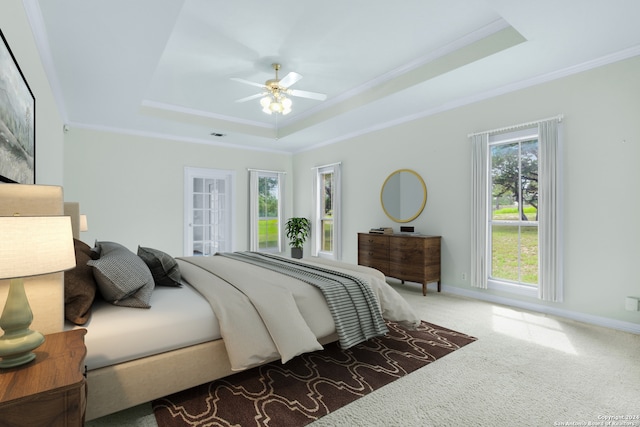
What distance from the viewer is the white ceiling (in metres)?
2.59

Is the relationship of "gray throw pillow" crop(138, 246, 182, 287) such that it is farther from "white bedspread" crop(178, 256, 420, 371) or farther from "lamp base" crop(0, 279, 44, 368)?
"lamp base" crop(0, 279, 44, 368)

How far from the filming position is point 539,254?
3.56 metres

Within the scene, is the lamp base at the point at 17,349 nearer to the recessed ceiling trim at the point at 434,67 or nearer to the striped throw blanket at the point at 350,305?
the striped throw blanket at the point at 350,305

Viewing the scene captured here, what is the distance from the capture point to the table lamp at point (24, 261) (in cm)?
105

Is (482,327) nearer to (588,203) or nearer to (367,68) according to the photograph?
(588,203)

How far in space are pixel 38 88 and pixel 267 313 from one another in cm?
294

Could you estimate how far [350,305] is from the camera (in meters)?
2.39

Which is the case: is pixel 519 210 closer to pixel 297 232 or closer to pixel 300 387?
pixel 300 387

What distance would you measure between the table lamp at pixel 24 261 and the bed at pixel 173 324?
0.95ft

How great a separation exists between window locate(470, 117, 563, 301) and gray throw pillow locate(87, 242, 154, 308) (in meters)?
3.70

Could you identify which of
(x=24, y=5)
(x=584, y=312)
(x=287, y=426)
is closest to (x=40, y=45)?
(x=24, y=5)

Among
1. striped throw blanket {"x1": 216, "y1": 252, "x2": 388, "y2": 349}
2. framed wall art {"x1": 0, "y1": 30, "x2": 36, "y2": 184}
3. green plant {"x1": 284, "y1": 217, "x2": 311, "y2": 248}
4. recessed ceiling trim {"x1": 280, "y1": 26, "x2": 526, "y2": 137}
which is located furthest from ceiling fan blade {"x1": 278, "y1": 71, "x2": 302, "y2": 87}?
green plant {"x1": 284, "y1": 217, "x2": 311, "y2": 248}

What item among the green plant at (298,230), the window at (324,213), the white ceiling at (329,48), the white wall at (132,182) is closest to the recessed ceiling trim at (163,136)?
the white wall at (132,182)

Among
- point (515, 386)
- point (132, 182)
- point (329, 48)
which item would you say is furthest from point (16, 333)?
point (132, 182)
